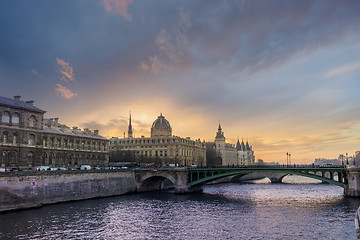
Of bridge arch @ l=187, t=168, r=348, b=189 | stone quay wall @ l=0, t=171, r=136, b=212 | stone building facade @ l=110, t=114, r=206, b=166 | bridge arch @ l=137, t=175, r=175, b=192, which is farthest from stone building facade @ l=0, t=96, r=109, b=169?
→ stone building facade @ l=110, t=114, r=206, b=166

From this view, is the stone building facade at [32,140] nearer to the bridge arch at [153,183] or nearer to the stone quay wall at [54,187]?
the stone quay wall at [54,187]

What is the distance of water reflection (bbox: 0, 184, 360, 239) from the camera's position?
35938mm

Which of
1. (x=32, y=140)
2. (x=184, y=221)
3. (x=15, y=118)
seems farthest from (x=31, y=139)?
(x=184, y=221)

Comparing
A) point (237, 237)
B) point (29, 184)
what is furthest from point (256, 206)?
point (29, 184)

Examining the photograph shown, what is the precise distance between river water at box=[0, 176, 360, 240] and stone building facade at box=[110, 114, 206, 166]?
298 feet

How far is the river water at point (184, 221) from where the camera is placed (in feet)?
118

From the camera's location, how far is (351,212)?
48125 millimetres

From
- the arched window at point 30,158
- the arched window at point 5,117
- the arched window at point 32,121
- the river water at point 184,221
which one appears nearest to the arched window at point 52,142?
the arched window at point 30,158

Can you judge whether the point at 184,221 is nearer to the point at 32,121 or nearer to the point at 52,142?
the point at 32,121

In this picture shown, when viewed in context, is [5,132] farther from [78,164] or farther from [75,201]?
[78,164]

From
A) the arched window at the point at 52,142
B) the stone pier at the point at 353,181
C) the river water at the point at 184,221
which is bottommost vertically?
the river water at the point at 184,221

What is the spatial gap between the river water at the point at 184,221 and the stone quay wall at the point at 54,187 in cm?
226

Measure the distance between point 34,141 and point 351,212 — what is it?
6455cm

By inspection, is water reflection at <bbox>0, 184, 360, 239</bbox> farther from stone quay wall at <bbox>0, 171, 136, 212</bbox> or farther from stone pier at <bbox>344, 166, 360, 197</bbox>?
stone pier at <bbox>344, 166, 360, 197</bbox>
